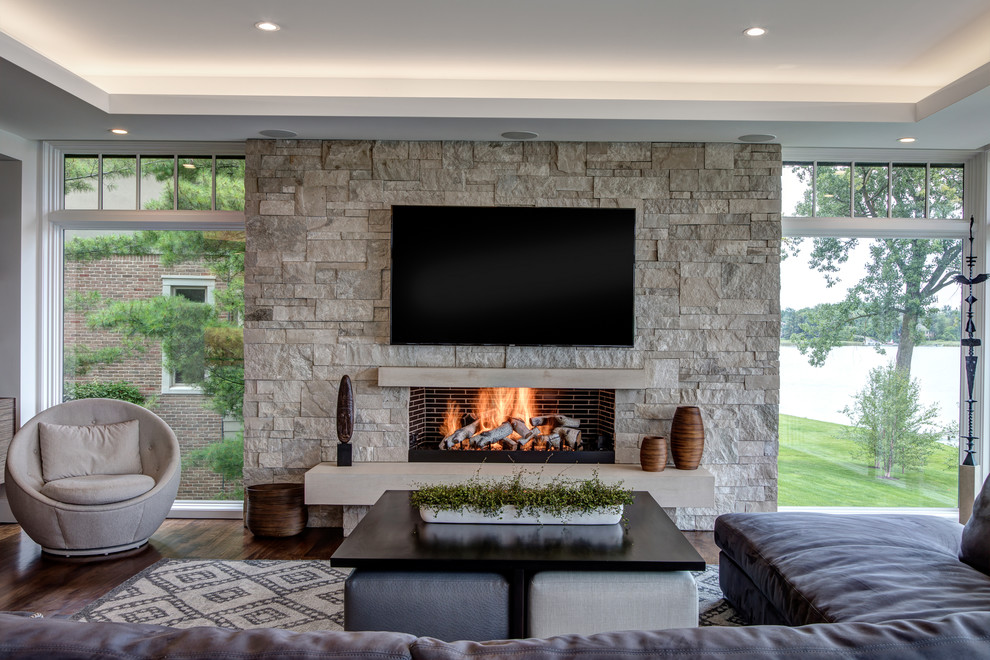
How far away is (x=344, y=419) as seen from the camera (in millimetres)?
4398

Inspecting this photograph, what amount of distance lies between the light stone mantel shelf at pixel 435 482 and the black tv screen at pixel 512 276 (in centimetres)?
80

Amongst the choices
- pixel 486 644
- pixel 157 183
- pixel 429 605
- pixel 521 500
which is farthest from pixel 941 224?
pixel 157 183

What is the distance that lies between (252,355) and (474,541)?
2.49 meters

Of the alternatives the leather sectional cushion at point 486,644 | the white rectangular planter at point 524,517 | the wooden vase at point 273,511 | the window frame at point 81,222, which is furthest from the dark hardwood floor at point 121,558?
the leather sectional cushion at point 486,644

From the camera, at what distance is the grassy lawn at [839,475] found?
488 centimetres

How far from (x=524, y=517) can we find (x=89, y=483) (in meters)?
2.42

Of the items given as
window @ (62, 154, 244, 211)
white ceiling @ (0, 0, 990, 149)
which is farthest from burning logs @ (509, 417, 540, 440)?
window @ (62, 154, 244, 211)

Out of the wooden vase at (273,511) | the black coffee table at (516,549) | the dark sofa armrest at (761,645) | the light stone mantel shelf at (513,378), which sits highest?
the light stone mantel shelf at (513,378)

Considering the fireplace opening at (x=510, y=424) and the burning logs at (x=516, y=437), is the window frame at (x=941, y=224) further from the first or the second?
the burning logs at (x=516, y=437)

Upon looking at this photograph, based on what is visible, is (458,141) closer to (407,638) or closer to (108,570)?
(108,570)

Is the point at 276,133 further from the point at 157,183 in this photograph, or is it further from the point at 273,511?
the point at 273,511

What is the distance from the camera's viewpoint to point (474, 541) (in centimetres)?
271

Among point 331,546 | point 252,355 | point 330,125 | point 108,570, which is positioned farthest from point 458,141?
point 108,570

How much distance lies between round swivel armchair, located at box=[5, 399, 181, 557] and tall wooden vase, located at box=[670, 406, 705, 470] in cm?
294
